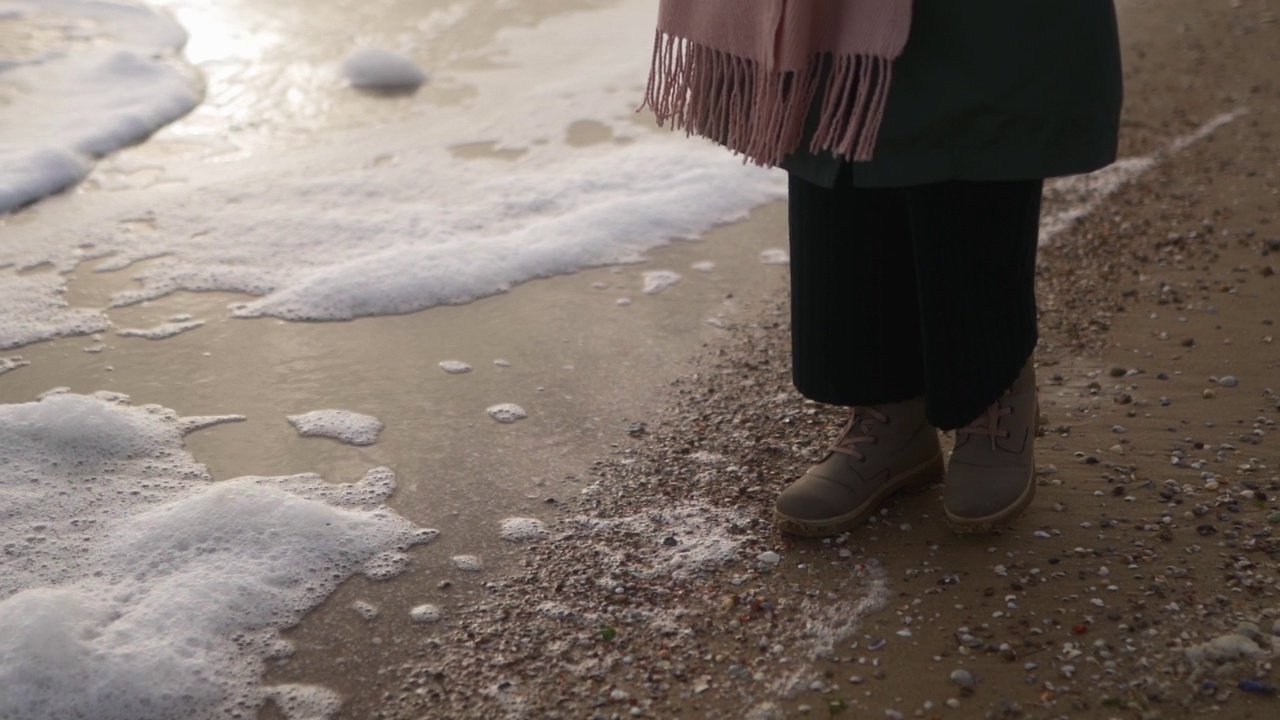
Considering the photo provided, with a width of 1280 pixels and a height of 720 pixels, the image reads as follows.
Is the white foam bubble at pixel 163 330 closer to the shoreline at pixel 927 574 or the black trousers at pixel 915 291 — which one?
the shoreline at pixel 927 574

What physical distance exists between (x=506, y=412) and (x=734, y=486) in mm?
469

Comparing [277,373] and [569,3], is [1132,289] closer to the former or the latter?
[277,373]

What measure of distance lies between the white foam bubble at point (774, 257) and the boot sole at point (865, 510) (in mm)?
1041

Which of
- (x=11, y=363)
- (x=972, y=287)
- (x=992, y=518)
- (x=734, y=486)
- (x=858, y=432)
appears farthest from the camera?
(x=11, y=363)

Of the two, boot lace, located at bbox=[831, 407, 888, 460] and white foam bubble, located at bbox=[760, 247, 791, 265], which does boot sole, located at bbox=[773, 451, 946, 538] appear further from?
white foam bubble, located at bbox=[760, 247, 791, 265]

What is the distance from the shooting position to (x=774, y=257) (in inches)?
114

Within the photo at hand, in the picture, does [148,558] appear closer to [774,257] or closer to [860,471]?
[860,471]

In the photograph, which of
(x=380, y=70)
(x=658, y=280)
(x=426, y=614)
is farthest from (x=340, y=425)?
(x=380, y=70)

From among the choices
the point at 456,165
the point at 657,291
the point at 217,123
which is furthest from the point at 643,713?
the point at 217,123

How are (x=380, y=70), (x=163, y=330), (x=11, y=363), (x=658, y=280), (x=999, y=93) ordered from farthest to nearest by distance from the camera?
(x=380, y=70), (x=658, y=280), (x=163, y=330), (x=11, y=363), (x=999, y=93)

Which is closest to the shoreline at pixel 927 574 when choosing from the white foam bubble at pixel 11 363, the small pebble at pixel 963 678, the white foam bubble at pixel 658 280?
the small pebble at pixel 963 678

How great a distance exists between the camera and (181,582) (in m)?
1.69

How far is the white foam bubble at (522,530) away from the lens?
1.83 meters

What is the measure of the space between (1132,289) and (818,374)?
42.4 inches
